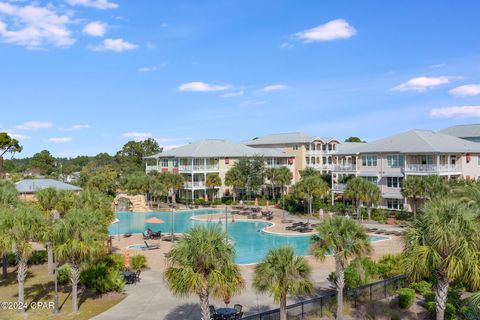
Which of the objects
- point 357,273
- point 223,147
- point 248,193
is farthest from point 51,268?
point 223,147

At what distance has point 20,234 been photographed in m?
19.8

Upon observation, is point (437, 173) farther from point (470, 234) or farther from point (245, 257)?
point (470, 234)

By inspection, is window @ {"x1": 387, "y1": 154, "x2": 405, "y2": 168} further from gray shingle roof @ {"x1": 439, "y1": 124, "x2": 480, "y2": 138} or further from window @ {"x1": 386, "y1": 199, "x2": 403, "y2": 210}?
gray shingle roof @ {"x1": 439, "y1": 124, "x2": 480, "y2": 138}

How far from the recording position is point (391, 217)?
154 ft

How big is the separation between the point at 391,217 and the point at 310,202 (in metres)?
9.47

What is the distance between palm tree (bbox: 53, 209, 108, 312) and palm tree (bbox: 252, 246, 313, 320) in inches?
300

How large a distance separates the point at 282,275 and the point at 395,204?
3910 cm

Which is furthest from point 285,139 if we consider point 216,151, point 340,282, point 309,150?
point 340,282

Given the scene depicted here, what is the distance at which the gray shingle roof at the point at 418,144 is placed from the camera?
48875 millimetres

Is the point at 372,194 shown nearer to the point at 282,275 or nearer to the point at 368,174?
the point at 368,174

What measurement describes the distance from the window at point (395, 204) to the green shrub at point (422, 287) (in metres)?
29.2

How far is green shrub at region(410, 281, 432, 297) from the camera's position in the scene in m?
21.3

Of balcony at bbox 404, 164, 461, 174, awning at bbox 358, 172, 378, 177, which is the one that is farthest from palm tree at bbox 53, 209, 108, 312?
awning at bbox 358, 172, 378, 177

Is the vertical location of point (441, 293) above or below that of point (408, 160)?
below
